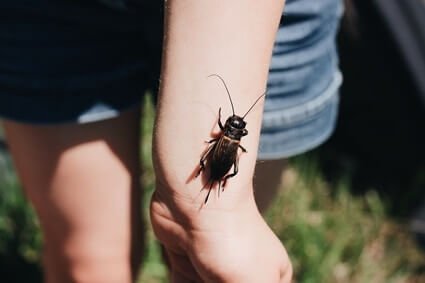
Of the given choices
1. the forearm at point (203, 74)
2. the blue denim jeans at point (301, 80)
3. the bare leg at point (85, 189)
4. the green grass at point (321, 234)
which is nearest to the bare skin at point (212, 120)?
the forearm at point (203, 74)

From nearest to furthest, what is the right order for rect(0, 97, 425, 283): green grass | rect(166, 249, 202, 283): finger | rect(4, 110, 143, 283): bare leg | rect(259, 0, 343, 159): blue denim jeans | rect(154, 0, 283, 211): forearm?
1. rect(154, 0, 283, 211): forearm
2. rect(166, 249, 202, 283): finger
3. rect(259, 0, 343, 159): blue denim jeans
4. rect(4, 110, 143, 283): bare leg
5. rect(0, 97, 425, 283): green grass

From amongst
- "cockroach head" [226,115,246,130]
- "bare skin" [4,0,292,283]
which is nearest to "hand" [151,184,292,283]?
"bare skin" [4,0,292,283]

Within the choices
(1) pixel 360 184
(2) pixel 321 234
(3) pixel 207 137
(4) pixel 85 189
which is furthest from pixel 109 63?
(1) pixel 360 184

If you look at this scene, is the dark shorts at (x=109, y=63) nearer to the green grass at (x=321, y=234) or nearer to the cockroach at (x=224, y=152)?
the cockroach at (x=224, y=152)

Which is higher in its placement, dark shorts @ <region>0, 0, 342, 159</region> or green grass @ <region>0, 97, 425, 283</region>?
dark shorts @ <region>0, 0, 342, 159</region>

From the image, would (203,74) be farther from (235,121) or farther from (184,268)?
(184,268)

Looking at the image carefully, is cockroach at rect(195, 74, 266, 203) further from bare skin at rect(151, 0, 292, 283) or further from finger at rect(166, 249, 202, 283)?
finger at rect(166, 249, 202, 283)

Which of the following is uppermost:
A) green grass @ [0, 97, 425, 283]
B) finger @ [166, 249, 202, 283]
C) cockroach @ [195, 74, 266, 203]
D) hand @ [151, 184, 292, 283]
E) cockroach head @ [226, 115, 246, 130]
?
cockroach head @ [226, 115, 246, 130]
